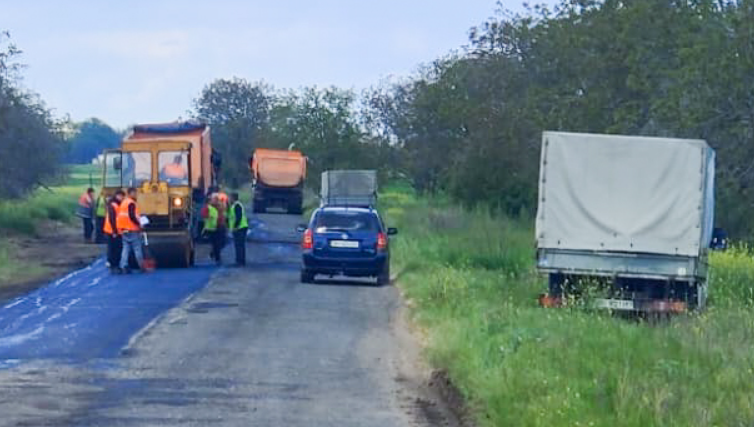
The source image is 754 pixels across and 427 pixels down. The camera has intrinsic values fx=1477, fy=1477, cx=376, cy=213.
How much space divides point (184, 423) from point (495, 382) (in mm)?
2816

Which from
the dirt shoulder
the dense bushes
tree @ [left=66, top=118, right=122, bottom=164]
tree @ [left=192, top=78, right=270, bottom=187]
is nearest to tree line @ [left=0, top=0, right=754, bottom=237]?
the dense bushes

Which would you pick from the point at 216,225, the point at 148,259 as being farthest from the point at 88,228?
the point at 148,259

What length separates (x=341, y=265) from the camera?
93.7 feet

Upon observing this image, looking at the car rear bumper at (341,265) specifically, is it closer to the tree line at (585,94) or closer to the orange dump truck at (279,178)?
the tree line at (585,94)

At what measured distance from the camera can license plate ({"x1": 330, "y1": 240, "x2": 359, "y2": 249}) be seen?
28.5m

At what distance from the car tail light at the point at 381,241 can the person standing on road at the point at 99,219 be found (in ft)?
37.8

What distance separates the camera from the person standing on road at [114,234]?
3130cm

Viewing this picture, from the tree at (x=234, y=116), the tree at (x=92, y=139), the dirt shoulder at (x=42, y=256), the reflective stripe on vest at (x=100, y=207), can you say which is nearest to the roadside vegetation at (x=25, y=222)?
the dirt shoulder at (x=42, y=256)

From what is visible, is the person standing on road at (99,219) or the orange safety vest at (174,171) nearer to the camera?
the orange safety vest at (174,171)

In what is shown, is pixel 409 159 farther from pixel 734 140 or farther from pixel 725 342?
pixel 725 342

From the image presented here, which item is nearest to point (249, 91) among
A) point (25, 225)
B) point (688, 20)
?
point (25, 225)

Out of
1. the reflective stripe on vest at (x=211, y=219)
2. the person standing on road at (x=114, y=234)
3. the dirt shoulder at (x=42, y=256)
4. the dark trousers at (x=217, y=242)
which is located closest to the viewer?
the dirt shoulder at (x=42, y=256)

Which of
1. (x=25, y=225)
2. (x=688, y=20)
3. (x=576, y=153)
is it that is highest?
(x=688, y=20)

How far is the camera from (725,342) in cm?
1536
